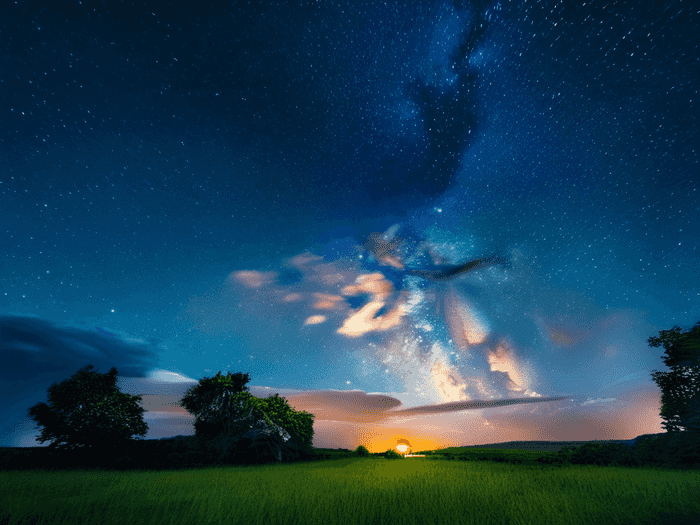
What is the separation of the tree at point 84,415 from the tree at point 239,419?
5.41m

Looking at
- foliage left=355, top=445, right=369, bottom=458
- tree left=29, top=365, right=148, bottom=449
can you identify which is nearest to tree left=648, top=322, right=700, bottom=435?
foliage left=355, top=445, right=369, bottom=458

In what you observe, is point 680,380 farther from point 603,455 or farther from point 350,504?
point 350,504

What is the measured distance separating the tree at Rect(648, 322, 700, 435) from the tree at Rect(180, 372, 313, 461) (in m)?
31.9

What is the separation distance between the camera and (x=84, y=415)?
995 inches

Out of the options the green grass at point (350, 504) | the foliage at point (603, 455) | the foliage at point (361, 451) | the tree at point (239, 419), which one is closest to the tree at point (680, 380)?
the foliage at point (603, 455)

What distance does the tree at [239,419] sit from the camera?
95.5ft

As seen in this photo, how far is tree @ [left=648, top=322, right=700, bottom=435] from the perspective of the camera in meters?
27.0

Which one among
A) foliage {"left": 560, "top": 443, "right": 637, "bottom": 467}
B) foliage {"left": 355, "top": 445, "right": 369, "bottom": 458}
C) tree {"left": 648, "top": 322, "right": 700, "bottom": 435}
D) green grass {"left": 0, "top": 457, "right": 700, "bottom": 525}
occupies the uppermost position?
tree {"left": 648, "top": 322, "right": 700, "bottom": 435}

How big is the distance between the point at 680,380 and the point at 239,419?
38.6 m

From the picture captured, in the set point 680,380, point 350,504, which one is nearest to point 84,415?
point 350,504

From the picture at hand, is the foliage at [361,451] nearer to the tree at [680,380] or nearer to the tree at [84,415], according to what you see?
the tree at [84,415]

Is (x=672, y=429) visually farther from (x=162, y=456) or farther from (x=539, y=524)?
(x=162, y=456)

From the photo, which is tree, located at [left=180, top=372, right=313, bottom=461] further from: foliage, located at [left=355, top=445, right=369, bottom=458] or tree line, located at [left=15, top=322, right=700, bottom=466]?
foliage, located at [left=355, top=445, right=369, bottom=458]

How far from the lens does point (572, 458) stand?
2816 centimetres
